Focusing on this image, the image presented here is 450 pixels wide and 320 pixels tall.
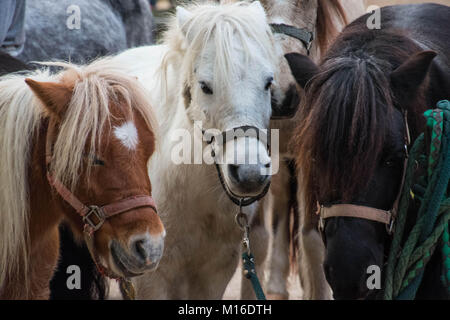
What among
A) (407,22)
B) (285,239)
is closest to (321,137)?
(407,22)

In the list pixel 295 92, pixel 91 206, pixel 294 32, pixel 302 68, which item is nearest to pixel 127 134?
pixel 91 206

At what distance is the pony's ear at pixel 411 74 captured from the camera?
2.54 m

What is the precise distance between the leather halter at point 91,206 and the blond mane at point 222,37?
70cm

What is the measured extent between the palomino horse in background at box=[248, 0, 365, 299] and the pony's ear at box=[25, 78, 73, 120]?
1.06 m

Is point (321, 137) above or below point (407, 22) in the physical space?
below

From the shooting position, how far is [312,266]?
4.09 m

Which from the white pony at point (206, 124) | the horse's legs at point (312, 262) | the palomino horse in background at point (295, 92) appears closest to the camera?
the white pony at point (206, 124)

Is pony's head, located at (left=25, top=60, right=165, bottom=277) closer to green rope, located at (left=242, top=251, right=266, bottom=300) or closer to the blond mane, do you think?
the blond mane

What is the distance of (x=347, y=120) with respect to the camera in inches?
99.7

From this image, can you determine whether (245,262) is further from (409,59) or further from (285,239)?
(285,239)

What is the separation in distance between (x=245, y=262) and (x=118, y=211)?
81 cm

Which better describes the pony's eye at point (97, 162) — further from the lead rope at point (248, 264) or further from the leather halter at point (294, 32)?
the leather halter at point (294, 32)

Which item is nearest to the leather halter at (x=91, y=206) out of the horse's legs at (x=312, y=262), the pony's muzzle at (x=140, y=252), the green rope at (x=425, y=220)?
the pony's muzzle at (x=140, y=252)

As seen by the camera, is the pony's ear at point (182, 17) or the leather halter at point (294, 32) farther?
the leather halter at point (294, 32)
